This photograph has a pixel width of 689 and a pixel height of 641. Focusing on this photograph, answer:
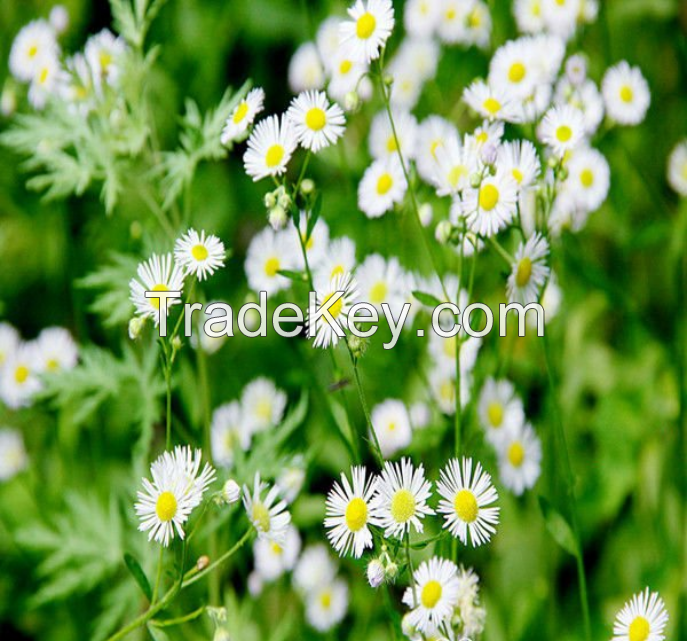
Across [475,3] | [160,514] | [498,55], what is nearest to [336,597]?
[160,514]

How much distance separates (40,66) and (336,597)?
2.49 feet

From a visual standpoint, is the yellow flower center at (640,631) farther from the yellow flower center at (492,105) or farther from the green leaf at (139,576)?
the yellow flower center at (492,105)

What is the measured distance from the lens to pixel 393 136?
3.62ft

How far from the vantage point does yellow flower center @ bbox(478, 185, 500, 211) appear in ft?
3.00

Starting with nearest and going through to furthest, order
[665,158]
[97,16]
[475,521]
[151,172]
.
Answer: [475,521] < [151,172] < [665,158] < [97,16]

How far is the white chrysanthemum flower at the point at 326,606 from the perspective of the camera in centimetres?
120

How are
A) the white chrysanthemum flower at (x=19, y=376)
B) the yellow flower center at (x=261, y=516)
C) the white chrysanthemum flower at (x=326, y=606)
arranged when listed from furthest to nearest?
the white chrysanthemum flower at (x=19, y=376)
the white chrysanthemum flower at (x=326, y=606)
the yellow flower center at (x=261, y=516)

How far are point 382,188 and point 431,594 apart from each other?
1.77 ft

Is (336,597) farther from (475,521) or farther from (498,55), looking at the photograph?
(498,55)

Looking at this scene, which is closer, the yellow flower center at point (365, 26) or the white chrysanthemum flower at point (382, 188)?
the yellow flower center at point (365, 26)

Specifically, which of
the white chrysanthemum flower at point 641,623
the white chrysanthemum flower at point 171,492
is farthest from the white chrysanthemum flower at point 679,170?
the white chrysanthemum flower at point 171,492

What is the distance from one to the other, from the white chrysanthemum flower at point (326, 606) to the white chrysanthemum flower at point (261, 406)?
0.69ft

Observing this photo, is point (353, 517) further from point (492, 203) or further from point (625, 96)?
point (625, 96)

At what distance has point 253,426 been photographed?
4.04 ft
